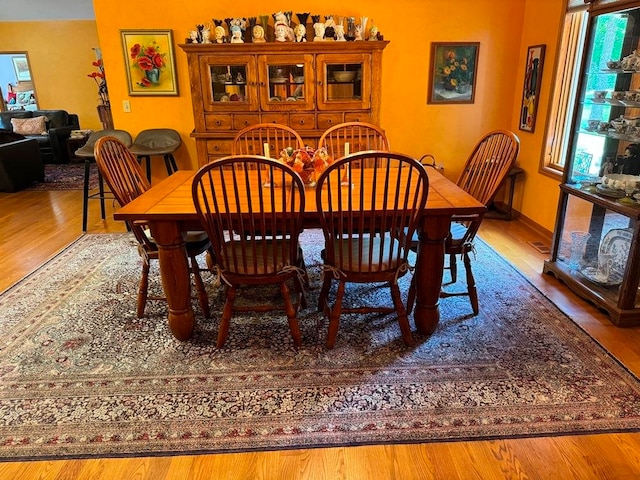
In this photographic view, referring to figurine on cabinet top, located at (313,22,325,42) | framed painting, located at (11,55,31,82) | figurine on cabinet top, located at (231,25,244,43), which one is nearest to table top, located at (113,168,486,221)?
figurine on cabinet top, located at (231,25,244,43)

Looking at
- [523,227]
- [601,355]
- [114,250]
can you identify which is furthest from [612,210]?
[114,250]

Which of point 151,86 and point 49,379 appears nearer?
point 49,379

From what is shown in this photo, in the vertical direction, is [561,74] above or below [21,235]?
above

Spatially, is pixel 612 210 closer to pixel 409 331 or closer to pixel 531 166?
pixel 409 331

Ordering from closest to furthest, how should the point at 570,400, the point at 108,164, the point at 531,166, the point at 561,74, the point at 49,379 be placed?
1. the point at 570,400
2. the point at 49,379
3. the point at 108,164
4. the point at 561,74
5. the point at 531,166

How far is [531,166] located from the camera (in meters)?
3.91

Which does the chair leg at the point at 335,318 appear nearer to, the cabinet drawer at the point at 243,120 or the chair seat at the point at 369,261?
the chair seat at the point at 369,261

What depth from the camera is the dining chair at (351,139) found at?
9.78 ft

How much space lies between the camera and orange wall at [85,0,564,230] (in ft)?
12.8

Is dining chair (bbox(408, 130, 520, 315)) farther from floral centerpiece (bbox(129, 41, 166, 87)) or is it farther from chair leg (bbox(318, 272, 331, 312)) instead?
floral centerpiece (bbox(129, 41, 166, 87))

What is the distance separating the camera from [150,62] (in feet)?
13.2

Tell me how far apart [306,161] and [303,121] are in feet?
5.12

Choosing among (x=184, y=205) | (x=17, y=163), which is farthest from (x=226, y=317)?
(x=17, y=163)

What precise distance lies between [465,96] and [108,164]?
3279 mm
